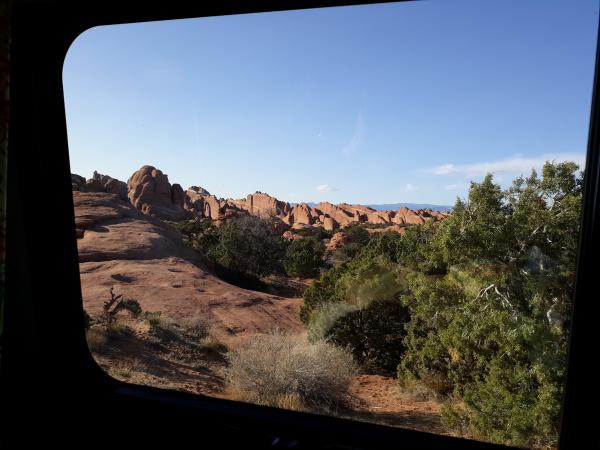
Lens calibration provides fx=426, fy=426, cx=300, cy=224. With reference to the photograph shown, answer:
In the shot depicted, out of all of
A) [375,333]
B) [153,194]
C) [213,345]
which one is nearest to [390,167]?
→ [375,333]

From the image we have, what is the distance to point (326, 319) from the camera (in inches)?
167

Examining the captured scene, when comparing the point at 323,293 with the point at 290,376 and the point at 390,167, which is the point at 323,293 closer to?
the point at 290,376

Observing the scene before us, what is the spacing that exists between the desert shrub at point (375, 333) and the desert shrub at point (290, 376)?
0.30 m

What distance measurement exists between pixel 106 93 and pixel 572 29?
9.25ft

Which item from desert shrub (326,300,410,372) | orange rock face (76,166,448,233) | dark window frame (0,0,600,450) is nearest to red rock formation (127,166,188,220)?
orange rock face (76,166,448,233)

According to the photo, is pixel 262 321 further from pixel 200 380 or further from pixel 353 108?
pixel 353 108

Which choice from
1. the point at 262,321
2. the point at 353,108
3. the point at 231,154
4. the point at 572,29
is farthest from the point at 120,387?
the point at 262,321

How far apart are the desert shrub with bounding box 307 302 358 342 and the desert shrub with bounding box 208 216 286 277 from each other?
3.43 meters

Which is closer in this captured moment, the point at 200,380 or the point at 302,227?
the point at 200,380

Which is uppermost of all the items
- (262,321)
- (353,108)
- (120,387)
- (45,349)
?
(353,108)

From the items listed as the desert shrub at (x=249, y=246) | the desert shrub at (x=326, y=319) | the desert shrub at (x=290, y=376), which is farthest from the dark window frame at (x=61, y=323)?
the desert shrub at (x=249, y=246)

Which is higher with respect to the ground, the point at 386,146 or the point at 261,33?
the point at 261,33

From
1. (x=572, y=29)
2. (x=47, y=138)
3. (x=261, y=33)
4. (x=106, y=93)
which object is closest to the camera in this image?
(x=572, y=29)

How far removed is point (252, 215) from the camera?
8203mm
